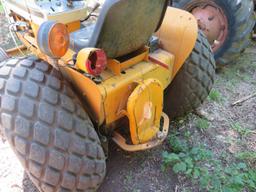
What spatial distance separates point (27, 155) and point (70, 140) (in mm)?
212

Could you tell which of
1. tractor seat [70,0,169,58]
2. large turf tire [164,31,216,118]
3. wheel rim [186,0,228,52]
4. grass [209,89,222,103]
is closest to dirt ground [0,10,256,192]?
grass [209,89,222,103]

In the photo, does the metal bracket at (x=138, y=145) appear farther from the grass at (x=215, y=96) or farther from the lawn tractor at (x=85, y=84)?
the grass at (x=215, y=96)

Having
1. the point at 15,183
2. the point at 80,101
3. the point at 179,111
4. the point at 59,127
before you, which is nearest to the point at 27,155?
the point at 59,127

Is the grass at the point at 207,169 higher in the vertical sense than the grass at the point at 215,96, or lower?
higher

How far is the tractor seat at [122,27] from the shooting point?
145cm

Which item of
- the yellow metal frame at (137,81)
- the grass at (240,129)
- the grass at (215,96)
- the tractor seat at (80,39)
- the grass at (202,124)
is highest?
the tractor seat at (80,39)

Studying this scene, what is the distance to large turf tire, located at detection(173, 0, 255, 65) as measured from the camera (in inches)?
114

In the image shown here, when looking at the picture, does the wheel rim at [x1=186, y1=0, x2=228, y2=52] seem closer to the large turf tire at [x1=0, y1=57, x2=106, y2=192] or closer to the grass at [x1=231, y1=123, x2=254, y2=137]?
the grass at [x1=231, y1=123, x2=254, y2=137]

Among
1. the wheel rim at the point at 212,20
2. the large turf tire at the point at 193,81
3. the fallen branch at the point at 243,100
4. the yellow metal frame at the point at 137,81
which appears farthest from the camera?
the wheel rim at the point at 212,20

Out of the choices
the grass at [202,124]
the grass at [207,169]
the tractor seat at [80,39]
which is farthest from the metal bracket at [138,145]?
the tractor seat at [80,39]

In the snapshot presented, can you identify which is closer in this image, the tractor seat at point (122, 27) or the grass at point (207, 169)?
the tractor seat at point (122, 27)

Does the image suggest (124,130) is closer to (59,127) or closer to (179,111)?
(179,111)

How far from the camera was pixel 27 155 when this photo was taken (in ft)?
4.87

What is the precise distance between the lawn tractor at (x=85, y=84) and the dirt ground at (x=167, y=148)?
0.79 ft
